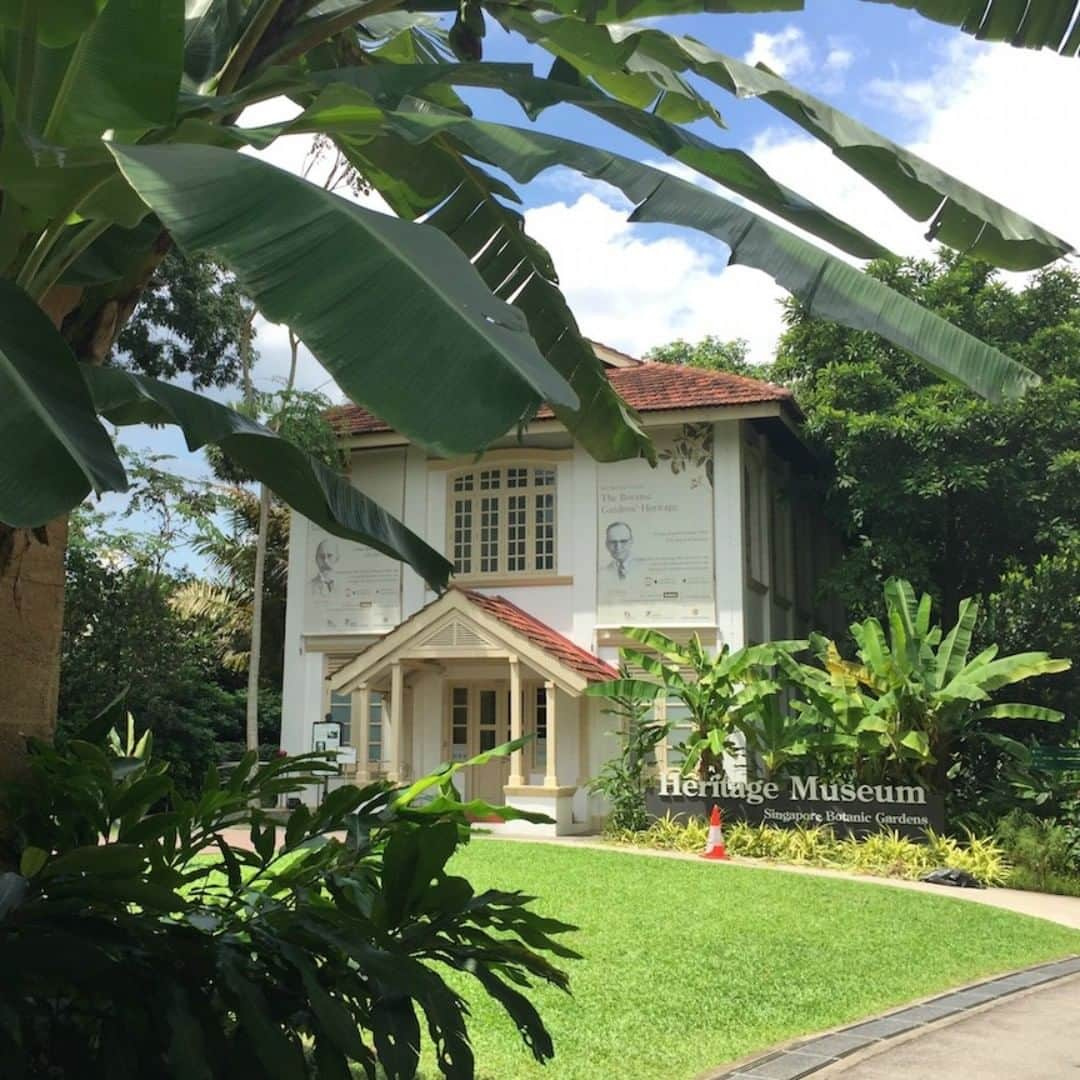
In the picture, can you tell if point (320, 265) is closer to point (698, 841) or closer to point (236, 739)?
point (698, 841)

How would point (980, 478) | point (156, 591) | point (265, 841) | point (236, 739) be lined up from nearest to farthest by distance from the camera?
point (265, 841) < point (980, 478) < point (156, 591) < point (236, 739)

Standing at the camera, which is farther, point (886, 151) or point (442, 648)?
point (442, 648)

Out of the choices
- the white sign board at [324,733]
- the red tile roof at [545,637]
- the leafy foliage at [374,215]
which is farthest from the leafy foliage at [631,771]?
the leafy foliage at [374,215]

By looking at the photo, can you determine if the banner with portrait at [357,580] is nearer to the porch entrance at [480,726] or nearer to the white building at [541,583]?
the white building at [541,583]

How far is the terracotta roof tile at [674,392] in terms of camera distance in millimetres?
18078

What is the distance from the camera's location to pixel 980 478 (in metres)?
17.9

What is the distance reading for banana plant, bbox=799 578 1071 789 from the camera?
46.1 feet

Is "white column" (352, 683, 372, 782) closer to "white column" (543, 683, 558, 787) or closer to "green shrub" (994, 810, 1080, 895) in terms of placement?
"white column" (543, 683, 558, 787)

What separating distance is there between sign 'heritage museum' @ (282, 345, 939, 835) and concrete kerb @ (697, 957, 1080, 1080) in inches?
356

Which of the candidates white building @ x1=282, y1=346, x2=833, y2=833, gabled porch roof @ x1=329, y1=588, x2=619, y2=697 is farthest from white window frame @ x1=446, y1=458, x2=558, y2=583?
gabled porch roof @ x1=329, y1=588, x2=619, y2=697

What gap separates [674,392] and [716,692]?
5.51m

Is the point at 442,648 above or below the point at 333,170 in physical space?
below

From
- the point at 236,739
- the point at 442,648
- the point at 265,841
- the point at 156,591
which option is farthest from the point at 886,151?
the point at 236,739

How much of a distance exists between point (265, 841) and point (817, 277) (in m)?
2.39
